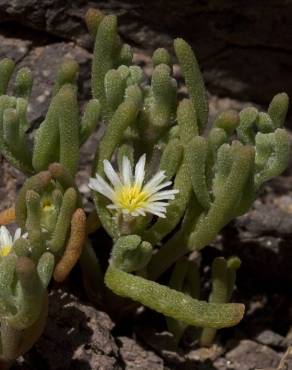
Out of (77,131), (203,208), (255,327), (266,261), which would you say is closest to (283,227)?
(266,261)

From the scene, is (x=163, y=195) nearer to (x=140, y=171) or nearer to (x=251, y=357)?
(x=140, y=171)

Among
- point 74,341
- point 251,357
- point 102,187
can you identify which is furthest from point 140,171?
point 251,357

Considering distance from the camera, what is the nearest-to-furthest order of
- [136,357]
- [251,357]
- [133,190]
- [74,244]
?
[74,244] < [133,190] < [136,357] < [251,357]

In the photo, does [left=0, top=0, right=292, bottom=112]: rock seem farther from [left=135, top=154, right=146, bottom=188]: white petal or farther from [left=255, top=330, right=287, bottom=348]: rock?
[left=255, top=330, right=287, bottom=348]: rock

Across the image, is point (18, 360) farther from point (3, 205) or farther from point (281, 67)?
point (281, 67)

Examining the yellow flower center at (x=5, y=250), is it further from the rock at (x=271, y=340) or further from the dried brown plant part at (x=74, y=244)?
the rock at (x=271, y=340)

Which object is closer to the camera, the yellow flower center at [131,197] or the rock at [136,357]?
the yellow flower center at [131,197]

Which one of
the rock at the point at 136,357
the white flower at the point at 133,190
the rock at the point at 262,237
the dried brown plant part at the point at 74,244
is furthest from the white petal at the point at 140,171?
the rock at the point at 262,237
